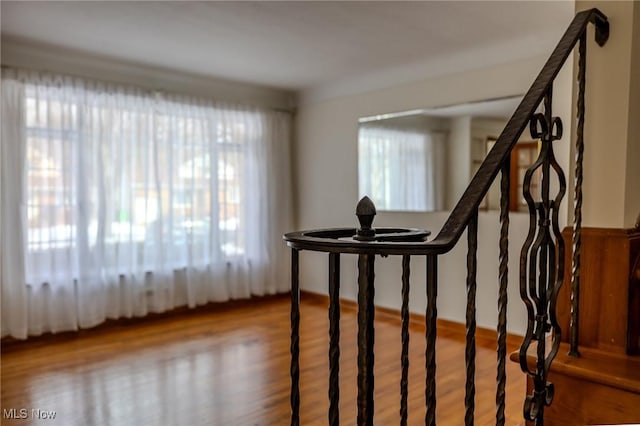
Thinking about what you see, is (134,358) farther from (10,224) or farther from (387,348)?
(387,348)

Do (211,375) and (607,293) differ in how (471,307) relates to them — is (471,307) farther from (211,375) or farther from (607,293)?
(211,375)

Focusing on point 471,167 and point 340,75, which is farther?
Answer: point 340,75

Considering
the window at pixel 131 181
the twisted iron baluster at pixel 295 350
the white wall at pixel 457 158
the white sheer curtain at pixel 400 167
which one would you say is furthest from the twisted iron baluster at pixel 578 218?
the window at pixel 131 181

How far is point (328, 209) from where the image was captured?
5203 millimetres

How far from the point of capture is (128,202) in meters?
4.25

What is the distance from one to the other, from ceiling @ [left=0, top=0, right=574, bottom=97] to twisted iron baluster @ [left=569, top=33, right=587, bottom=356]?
5.21ft

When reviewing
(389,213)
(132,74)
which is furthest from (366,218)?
(132,74)

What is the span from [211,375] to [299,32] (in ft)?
7.66

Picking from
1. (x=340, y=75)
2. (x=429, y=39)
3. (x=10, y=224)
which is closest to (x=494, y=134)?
(x=429, y=39)

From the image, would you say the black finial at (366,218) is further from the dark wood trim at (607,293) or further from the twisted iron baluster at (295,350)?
the dark wood trim at (607,293)

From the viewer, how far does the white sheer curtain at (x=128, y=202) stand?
3742mm

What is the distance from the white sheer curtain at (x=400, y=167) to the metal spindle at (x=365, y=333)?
3262 millimetres

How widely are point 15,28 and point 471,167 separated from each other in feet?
11.4

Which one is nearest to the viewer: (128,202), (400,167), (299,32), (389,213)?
(299,32)
